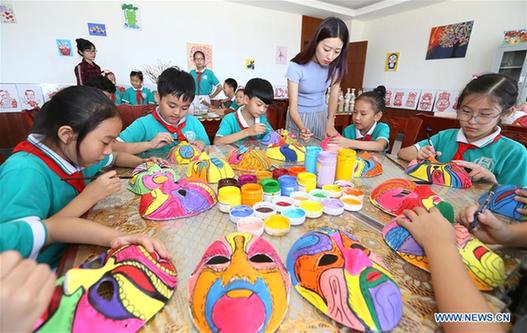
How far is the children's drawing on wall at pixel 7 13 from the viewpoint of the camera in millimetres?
3770

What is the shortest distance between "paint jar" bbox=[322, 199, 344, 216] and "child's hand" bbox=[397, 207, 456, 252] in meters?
0.19

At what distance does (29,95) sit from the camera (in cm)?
425

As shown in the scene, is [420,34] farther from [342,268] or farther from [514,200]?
[342,268]

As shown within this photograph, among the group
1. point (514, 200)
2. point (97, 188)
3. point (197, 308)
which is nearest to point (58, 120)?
point (97, 188)

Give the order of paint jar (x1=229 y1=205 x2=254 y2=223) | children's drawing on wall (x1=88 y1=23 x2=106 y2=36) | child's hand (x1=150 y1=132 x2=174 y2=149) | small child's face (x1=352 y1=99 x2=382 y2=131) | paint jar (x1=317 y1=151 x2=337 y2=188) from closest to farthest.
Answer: paint jar (x1=229 y1=205 x2=254 y2=223) < paint jar (x1=317 y1=151 x2=337 y2=188) < child's hand (x1=150 y1=132 x2=174 y2=149) < small child's face (x1=352 y1=99 x2=382 y2=131) < children's drawing on wall (x1=88 y1=23 x2=106 y2=36)

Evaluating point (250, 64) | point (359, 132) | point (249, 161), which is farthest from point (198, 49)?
point (249, 161)

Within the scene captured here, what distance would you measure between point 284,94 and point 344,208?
5752 millimetres

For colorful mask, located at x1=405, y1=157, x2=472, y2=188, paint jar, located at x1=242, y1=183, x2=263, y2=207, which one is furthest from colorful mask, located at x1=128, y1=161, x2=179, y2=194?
colorful mask, located at x1=405, y1=157, x2=472, y2=188

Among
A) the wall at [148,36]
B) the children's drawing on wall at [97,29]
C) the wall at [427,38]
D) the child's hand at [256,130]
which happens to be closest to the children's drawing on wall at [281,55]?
the wall at [148,36]

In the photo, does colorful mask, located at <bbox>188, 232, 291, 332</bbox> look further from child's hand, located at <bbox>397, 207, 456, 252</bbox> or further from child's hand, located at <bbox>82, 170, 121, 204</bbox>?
child's hand, located at <bbox>82, 170, 121, 204</bbox>

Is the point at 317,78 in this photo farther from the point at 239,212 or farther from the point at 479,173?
the point at 239,212

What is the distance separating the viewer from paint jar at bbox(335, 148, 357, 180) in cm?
112

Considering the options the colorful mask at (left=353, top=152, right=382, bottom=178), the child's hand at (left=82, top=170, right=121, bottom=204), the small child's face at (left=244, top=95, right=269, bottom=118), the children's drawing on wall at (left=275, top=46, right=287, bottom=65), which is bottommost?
the colorful mask at (left=353, top=152, right=382, bottom=178)

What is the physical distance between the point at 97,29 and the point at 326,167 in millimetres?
5132
